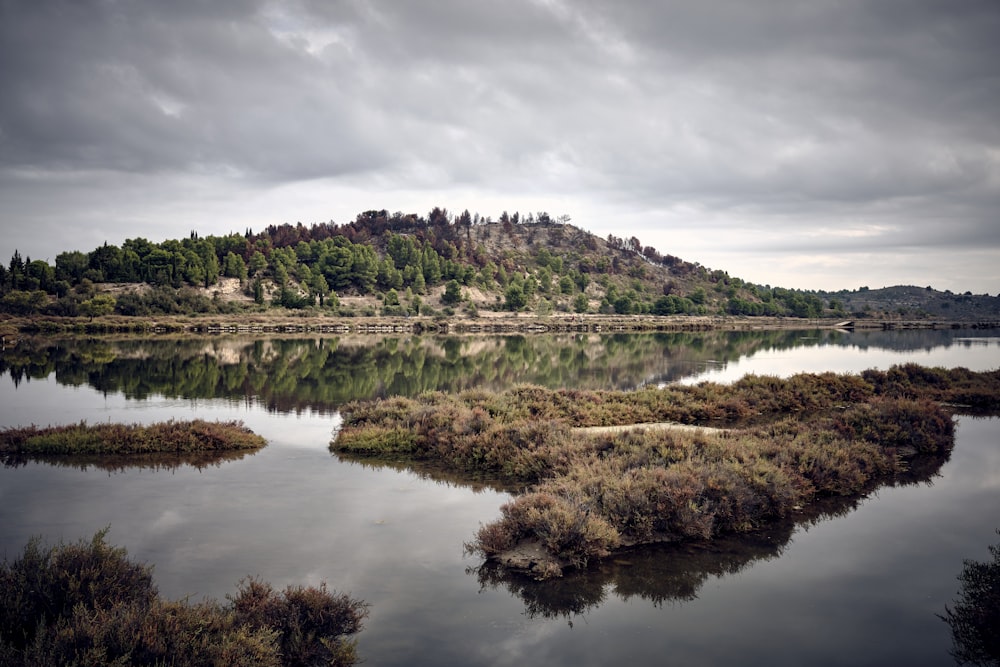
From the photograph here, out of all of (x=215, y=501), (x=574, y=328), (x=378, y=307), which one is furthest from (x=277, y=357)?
(x=378, y=307)

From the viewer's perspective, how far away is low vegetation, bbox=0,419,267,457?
15.3 metres

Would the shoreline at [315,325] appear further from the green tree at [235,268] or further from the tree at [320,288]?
the green tree at [235,268]

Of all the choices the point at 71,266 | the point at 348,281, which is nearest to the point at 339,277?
the point at 348,281

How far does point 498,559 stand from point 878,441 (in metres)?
12.9

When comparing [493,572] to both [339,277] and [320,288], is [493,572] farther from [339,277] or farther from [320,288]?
[339,277]

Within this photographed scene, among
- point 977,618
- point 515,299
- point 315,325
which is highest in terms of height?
point 515,299

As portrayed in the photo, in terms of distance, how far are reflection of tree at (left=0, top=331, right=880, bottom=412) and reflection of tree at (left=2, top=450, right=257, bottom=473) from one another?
24.8ft

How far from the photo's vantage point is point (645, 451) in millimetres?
13750

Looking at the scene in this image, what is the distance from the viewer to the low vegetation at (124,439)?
15289 mm

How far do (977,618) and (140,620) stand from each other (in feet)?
32.1

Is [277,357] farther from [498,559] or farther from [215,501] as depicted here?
[498,559]

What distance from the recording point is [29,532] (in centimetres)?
996

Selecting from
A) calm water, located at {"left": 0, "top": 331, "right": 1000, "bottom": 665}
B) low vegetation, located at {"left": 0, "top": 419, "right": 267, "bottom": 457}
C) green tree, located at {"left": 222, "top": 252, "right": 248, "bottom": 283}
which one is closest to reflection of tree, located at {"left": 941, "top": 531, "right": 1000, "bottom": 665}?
calm water, located at {"left": 0, "top": 331, "right": 1000, "bottom": 665}

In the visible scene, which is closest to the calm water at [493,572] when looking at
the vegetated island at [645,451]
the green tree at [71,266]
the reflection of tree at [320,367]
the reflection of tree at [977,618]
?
the reflection of tree at [977,618]
